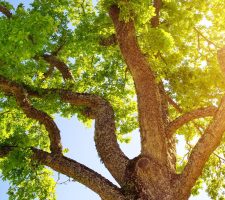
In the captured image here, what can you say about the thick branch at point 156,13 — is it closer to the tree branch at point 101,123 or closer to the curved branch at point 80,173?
the tree branch at point 101,123

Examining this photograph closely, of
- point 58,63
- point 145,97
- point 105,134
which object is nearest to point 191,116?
point 145,97

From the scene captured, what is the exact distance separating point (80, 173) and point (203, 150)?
9.93 ft

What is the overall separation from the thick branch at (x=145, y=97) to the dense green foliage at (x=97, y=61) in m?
0.67

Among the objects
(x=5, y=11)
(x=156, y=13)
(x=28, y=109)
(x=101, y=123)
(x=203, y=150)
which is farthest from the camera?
(x=156, y=13)

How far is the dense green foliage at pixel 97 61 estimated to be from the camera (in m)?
9.78

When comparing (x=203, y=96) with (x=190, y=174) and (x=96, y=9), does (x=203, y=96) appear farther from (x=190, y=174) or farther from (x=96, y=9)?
(x=96, y=9)

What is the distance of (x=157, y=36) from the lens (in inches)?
462

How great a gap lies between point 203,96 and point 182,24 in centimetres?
334

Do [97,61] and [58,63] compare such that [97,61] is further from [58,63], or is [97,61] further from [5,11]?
[5,11]

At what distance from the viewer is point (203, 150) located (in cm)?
826

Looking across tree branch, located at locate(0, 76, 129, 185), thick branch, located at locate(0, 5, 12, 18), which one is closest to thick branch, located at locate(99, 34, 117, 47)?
tree branch, located at locate(0, 76, 129, 185)

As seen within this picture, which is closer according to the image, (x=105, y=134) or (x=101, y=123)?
(x=105, y=134)

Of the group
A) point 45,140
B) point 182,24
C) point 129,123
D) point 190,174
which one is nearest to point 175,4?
point 182,24

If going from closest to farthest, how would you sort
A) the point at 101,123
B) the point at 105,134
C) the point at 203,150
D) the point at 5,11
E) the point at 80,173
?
the point at 203,150 → the point at 80,173 → the point at 105,134 → the point at 101,123 → the point at 5,11
